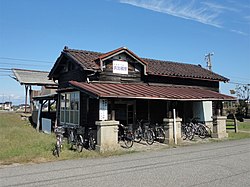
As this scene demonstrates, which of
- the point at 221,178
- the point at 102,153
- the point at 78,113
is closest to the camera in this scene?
the point at 221,178

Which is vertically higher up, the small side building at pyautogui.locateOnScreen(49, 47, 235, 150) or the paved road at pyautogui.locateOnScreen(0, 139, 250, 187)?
the small side building at pyautogui.locateOnScreen(49, 47, 235, 150)

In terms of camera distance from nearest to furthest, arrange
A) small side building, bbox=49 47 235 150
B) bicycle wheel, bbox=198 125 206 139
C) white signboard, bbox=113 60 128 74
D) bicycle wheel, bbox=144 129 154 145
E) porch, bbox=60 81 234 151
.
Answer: porch, bbox=60 81 234 151 → bicycle wheel, bbox=144 129 154 145 → small side building, bbox=49 47 235 150 → white signboard, bbox=113 60 128 74 → bicycle wheel, bbox=198 125 206 139

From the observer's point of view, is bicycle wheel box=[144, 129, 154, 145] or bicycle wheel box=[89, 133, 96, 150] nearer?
bicycle wheel box=[89, 133, 96, 150]

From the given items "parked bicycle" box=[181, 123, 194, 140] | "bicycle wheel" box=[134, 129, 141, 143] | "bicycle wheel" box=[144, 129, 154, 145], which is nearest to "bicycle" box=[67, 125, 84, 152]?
"bicycle wheel" box=[134, 129, 141, 143]

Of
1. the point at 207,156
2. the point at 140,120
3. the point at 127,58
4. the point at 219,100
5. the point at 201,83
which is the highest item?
the point at 127,58

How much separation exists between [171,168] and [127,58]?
9137 mm

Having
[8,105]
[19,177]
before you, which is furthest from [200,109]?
[8,105]

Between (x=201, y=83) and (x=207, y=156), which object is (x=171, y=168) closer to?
(x=207, y=156)

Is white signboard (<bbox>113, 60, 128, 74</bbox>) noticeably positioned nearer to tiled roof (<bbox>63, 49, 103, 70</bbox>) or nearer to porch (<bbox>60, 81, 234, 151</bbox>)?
porch (<bbox>60, 81, 234, 151</bbox>)

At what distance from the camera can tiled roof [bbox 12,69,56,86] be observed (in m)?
26.8

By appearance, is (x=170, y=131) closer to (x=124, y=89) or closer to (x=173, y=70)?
(x=124, y=89)

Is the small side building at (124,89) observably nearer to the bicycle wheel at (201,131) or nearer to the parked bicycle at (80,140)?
the parked bicycle at (80,140)

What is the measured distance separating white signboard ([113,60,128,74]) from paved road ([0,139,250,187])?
6.40 m

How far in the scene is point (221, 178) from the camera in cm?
667
